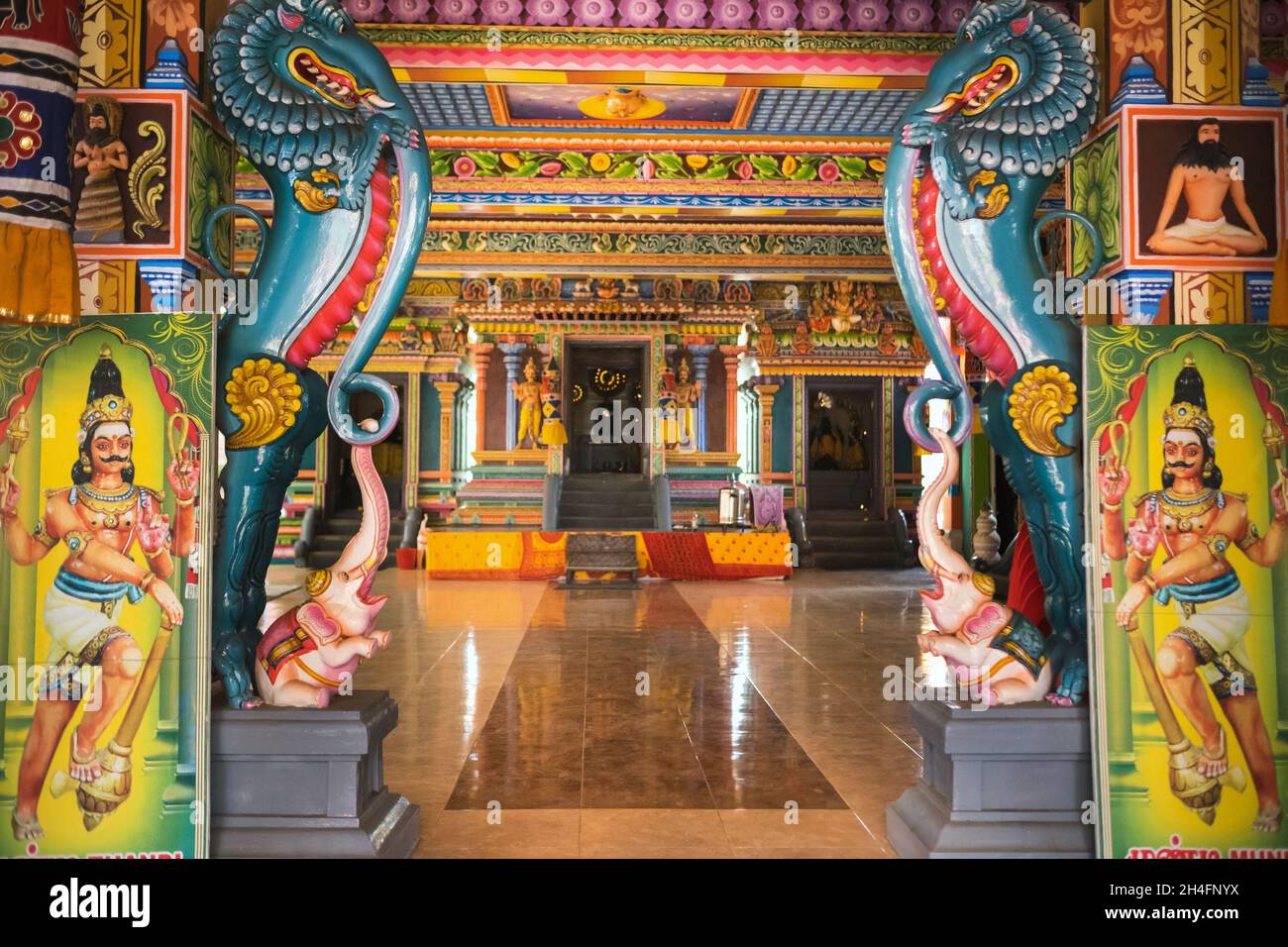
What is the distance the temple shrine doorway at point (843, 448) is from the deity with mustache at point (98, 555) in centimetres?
1365

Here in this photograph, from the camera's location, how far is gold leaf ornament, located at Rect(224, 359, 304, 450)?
2848mm

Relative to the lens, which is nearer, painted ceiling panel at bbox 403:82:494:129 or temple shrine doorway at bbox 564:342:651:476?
painted ceiling panel at bbox 403:82:494:129

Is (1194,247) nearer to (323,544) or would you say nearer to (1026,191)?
(1026,191)

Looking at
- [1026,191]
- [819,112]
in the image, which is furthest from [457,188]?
[1026,191]

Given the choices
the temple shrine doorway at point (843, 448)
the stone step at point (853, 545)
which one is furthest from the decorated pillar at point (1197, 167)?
the temple shrine doorway at point (843, 448)

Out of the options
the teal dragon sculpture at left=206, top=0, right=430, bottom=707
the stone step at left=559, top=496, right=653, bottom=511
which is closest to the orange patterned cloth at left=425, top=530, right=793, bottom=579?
the stone step at left=559, top=496, right=653, bottom=511

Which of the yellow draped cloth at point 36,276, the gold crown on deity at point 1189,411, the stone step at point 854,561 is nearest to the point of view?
the yellow draped cloth at point 36,276

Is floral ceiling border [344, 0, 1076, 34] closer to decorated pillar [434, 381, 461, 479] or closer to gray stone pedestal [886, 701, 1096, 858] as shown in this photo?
gray stone pedestal [886, 701, 1096, 858]

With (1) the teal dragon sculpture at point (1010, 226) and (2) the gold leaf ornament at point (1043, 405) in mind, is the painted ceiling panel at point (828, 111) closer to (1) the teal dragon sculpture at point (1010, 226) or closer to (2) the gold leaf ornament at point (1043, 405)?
(1) the teal dragon sculpture at point (1010, 226)

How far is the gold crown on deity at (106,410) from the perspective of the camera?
267 cm

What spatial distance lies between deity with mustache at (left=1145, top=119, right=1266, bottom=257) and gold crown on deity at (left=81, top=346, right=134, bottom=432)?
3.14 meters

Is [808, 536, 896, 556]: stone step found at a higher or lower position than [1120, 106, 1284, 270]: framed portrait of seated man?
lower

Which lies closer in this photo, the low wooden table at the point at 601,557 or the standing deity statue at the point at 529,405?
the low wooden table at the point at 601,557

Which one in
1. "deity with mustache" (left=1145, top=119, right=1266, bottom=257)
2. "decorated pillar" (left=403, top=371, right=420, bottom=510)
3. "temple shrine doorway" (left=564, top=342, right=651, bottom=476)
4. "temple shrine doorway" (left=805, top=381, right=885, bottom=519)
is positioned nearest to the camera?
"deity with mustache" (left=1145, top=119, right=1266, bottom=257)
